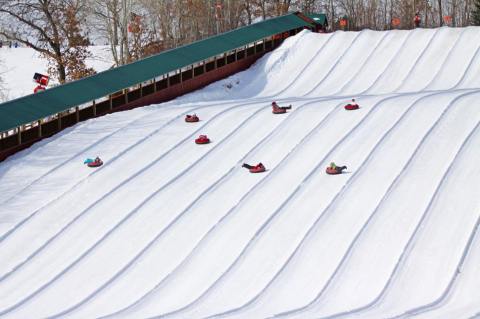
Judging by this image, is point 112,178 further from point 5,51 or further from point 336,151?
point 5,51

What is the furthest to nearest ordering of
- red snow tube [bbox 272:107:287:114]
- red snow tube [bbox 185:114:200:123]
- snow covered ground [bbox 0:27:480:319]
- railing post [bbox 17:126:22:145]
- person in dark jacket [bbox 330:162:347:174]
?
red snow tube [bbox 185:114:200:123] < red snow tube [bbox 272:107:287:114] < railing post [bbox 17:126:22:145] < person in dark jacket [bbox 330:162:347:174] < snow covered ground [bbox 0:27:480:319]

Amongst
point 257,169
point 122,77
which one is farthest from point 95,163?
point 122,77

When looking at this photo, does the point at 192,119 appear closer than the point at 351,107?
No

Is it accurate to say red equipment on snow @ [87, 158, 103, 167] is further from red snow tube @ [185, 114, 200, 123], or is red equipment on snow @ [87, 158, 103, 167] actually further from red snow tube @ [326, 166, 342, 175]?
red snow tube @ [326, 166, 342, 175]

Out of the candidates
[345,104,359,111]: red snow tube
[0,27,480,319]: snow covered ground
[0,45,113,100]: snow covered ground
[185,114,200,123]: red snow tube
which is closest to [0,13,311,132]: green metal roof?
[0,27,480,319]: snow covered ground

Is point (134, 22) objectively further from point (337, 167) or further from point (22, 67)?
point (337, 167)
